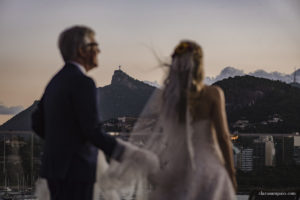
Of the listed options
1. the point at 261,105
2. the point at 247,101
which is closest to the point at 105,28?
the point at 261,105

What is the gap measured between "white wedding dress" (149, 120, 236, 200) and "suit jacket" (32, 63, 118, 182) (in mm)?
584

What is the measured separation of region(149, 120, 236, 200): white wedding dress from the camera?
9.07 feet

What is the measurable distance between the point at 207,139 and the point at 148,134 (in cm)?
29

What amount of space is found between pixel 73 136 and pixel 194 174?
79 centimetres

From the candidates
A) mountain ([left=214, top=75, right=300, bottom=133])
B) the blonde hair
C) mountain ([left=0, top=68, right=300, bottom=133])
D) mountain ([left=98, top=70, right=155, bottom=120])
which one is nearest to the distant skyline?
mountain ([left=0, top=68, right=300, bottom=133])

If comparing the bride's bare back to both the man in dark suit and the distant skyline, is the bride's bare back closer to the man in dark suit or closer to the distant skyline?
the man in dark suit

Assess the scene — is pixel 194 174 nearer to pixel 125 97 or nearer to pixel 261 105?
pixel 125 97

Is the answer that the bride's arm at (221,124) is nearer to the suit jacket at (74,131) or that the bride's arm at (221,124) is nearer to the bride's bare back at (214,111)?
the bride's bare back at (214,111)

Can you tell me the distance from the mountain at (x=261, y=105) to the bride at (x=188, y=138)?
51.8 ft

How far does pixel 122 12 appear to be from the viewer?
32.8 feet

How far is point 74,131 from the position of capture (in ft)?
7.30

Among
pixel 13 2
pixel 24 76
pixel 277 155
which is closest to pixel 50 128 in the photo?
pixel 277 155

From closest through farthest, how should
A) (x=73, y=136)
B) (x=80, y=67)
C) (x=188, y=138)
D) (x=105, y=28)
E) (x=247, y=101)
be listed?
1. (x=73, y=136)
2. (x=80, y=67)
3. (x=188, y=138)
4. (x=105, y=28)
5. (x=247, y=101)

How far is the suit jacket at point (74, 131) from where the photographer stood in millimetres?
2182
